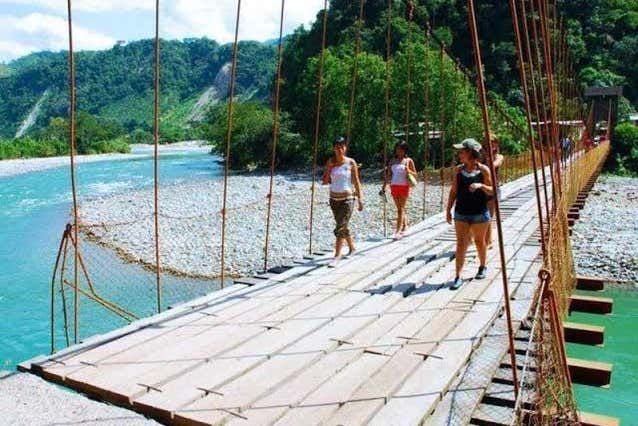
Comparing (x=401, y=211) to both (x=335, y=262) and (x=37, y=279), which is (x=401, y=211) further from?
(x=37, y=279)

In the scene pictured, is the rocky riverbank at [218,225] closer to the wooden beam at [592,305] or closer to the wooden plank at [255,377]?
the wooden beam at [592,305]

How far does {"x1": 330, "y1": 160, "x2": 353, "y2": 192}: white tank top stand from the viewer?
15.8 feet

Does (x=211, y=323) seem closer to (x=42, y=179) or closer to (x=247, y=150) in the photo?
(x=247, y=150)

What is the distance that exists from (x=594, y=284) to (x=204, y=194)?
17862 mm

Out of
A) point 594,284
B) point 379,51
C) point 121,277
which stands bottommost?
point 121,277

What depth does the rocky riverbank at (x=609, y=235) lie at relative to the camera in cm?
1173

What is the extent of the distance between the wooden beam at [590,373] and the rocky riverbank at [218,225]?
22.2 ft

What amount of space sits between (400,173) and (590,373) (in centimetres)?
298

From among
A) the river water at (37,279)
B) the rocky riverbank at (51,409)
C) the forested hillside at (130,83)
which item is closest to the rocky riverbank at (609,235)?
the river water at (37,279)

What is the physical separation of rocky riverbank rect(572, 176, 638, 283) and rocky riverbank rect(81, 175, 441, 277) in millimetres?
3699

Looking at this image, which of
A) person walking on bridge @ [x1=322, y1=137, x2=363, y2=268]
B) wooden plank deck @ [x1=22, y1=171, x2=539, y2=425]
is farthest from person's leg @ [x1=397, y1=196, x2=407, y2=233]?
wooden plank deck @ [x1=22, y1=171, x2=539, y2=425]

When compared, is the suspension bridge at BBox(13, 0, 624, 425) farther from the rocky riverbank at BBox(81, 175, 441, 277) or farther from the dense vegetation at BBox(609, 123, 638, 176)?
the dense vegetation at BBox(609, 123, 638, 176)

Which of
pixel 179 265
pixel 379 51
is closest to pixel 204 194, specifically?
pixel 179 265

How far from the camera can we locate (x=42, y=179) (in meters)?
31.2
